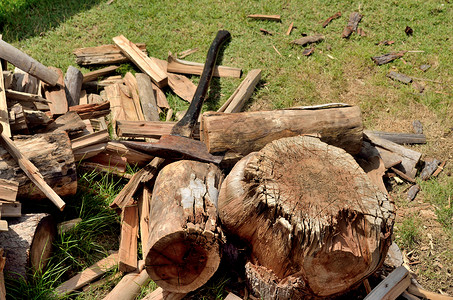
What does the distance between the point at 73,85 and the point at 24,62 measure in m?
0.77

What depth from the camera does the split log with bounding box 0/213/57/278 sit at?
129 inches

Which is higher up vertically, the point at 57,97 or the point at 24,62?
the point at 24,62

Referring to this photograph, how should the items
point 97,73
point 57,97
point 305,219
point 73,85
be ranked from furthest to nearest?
point 97,73 → point 73,85 → point 57,97 → point 305,219

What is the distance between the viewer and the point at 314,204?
2959 mm

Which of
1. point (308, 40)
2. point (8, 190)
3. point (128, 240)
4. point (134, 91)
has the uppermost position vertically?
point (308, 40)

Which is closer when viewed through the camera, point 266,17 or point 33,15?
point 33,15

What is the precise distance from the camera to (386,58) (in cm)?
586

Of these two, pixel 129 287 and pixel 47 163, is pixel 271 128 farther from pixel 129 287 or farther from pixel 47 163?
pixel 47 163

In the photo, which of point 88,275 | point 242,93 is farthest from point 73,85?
point 88,275

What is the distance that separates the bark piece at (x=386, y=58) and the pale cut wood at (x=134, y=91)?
338cm

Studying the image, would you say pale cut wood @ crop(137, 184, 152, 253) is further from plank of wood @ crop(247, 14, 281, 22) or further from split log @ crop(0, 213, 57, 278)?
plank of wood @ crop(247, 14, 281, 22)

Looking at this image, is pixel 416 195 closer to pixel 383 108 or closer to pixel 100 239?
pixel 383 108

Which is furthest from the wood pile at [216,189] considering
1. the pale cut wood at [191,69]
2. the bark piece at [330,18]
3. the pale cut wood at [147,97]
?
the bark piece at [330,18]

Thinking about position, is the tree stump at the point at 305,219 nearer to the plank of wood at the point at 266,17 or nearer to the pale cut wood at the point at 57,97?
the pale cut wood at the point at 57,97
